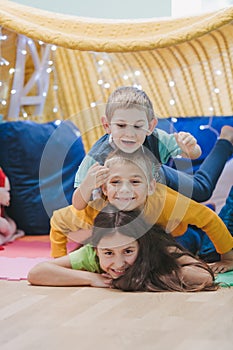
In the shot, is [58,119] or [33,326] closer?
[33,326]

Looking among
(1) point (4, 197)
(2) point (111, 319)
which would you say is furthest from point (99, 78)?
(2) point (111, 319)

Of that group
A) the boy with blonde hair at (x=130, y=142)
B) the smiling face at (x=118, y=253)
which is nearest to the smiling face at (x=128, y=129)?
the boy with blonde hair at (x=130, y=142)

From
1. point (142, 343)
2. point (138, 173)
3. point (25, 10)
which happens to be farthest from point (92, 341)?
point (25, 10)

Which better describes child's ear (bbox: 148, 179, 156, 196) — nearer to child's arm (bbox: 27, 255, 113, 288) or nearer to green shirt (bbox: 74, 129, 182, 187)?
green shirt (bbox: 74, 129, 182, 187)

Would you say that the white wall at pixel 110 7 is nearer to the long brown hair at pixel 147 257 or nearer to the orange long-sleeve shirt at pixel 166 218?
the orange long-sleeve shirt at pixel 166 218

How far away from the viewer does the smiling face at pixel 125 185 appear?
177 centimetres

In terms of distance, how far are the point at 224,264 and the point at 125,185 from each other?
15.2 inches

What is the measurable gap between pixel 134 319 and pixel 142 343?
0.18m

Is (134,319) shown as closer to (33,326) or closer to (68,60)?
(33,326)

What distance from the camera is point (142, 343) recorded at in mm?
1279

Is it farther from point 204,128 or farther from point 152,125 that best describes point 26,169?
point 152,125

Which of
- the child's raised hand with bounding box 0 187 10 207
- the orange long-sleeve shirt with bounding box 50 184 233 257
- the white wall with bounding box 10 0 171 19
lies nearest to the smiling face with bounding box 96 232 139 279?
the orange long-sleeve shirt with bounding box 50 184 233 257

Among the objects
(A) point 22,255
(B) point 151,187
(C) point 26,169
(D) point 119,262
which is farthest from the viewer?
(C) point 26,169

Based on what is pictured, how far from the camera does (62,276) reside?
1.76 m
